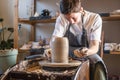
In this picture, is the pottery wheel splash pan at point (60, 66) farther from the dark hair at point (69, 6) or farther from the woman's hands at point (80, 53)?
the dark hair at point (69, 6)

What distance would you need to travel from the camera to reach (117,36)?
93.4 inches

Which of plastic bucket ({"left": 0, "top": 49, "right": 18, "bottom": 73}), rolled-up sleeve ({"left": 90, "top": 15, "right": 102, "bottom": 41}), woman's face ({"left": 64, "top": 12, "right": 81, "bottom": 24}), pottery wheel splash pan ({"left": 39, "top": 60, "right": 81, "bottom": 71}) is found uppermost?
woman's face ({"left": 64, "top": 12, "right": 81, "bottom": 24})

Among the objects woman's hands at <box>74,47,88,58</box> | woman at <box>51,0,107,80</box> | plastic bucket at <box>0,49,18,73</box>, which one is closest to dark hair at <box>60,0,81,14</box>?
woman at <box>51,0,107,80</box>

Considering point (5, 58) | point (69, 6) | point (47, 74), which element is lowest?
point (5, 58)

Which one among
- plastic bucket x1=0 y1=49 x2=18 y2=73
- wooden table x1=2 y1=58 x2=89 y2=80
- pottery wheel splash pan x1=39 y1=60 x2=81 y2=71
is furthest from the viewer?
plastic bucket x1=0 y1=49 x2=18 y2=73

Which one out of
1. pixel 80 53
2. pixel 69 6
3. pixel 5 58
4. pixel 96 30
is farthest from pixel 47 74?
pixel 5 58

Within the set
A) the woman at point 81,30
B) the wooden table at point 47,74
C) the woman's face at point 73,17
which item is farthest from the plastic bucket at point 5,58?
the wooden table at point 47,74

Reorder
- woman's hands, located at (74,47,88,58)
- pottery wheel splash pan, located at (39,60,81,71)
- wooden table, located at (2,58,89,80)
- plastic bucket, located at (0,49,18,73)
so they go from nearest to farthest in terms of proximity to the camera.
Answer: wooden table, located at (2,58,89,80) → pottery wheel splash pan, located at (39,60,81,71) → woman's hands, located at (74,47,88,58) → plastic bucket, located at (0,49,18,73)

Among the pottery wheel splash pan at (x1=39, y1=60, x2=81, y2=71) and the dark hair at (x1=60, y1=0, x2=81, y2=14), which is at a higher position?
the dark hair at (x1=60, y1=0, x2=81, y2=14)

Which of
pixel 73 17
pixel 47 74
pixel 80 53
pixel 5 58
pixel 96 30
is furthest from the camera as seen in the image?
pixel 5 58

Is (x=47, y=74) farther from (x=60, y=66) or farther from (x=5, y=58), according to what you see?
(x=5, y=58)

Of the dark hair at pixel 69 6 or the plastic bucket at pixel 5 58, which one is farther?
the plastic bucket at pixel 5 58

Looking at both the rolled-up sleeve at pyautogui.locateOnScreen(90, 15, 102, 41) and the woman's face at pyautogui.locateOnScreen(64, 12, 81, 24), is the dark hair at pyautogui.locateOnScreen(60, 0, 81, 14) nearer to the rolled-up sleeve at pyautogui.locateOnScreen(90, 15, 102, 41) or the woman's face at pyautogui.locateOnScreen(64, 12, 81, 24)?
the woman's face at pyautogui.locateOnScreen(64, 12, 81, 24)

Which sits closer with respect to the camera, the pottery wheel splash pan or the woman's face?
the pottery wheel splash pan
